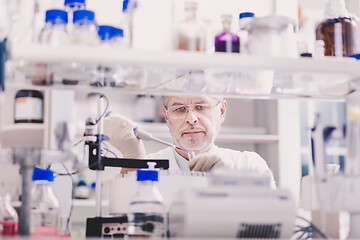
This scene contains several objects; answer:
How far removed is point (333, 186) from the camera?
1.17m

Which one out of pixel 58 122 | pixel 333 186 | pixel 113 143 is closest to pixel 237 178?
pixel 333 186

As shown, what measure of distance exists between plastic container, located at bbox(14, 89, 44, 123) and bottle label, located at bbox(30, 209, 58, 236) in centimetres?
21

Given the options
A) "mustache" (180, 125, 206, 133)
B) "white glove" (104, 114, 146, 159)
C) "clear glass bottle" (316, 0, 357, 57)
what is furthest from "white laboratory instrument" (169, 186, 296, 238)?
"mustache" (180, 125, 206, 133)

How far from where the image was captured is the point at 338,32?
138 centimetres

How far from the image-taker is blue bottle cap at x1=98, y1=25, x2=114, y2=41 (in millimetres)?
1224

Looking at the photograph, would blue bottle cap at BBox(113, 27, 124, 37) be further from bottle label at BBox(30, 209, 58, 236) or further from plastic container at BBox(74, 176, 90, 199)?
plastic container at BBox(74, 176, 90, 199)

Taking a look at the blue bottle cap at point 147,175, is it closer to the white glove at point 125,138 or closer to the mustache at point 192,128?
the white glove at point 125,138

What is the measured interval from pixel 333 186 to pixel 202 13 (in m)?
1.39

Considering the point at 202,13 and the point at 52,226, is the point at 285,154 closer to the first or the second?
the point at 202,13

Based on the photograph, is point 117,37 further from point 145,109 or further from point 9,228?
point 145,109

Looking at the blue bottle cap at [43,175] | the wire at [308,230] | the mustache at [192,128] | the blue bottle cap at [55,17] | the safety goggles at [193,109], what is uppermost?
the blue bottle cap at [55,17]

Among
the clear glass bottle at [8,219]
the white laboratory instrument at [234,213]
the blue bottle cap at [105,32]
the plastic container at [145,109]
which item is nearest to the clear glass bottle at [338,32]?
the white laboratory instrument at [234,213]

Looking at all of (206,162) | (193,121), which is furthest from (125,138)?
(206,162)

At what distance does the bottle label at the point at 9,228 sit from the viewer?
1154mm
